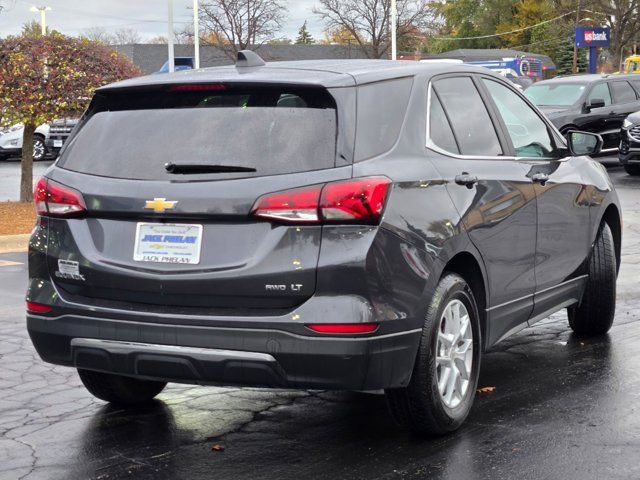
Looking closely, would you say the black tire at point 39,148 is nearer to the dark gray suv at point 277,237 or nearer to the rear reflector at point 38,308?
the dark gray suv at point 277,237

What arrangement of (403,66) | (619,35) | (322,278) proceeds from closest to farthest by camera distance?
1. (322,278)
2. (403,66)
3. (619,35)

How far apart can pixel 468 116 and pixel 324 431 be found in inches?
68.5

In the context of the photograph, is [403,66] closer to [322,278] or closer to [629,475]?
[322,278]

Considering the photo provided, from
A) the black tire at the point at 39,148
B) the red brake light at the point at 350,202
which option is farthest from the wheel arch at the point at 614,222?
the black tire at the point at 39,148

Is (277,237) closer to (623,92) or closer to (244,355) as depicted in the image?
(244,355)

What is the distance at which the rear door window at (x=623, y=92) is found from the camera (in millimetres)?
24000

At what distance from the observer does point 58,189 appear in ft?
16.2

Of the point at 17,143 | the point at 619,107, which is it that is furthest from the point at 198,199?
the point at 17,143

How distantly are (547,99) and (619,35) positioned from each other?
1560 inches

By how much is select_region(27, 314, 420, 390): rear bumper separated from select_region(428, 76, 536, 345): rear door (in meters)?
0.88

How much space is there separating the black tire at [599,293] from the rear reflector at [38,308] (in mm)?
3569

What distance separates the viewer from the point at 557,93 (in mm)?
24016

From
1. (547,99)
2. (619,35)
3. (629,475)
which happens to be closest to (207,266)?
(629,475)

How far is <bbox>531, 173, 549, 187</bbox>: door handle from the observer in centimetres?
603
